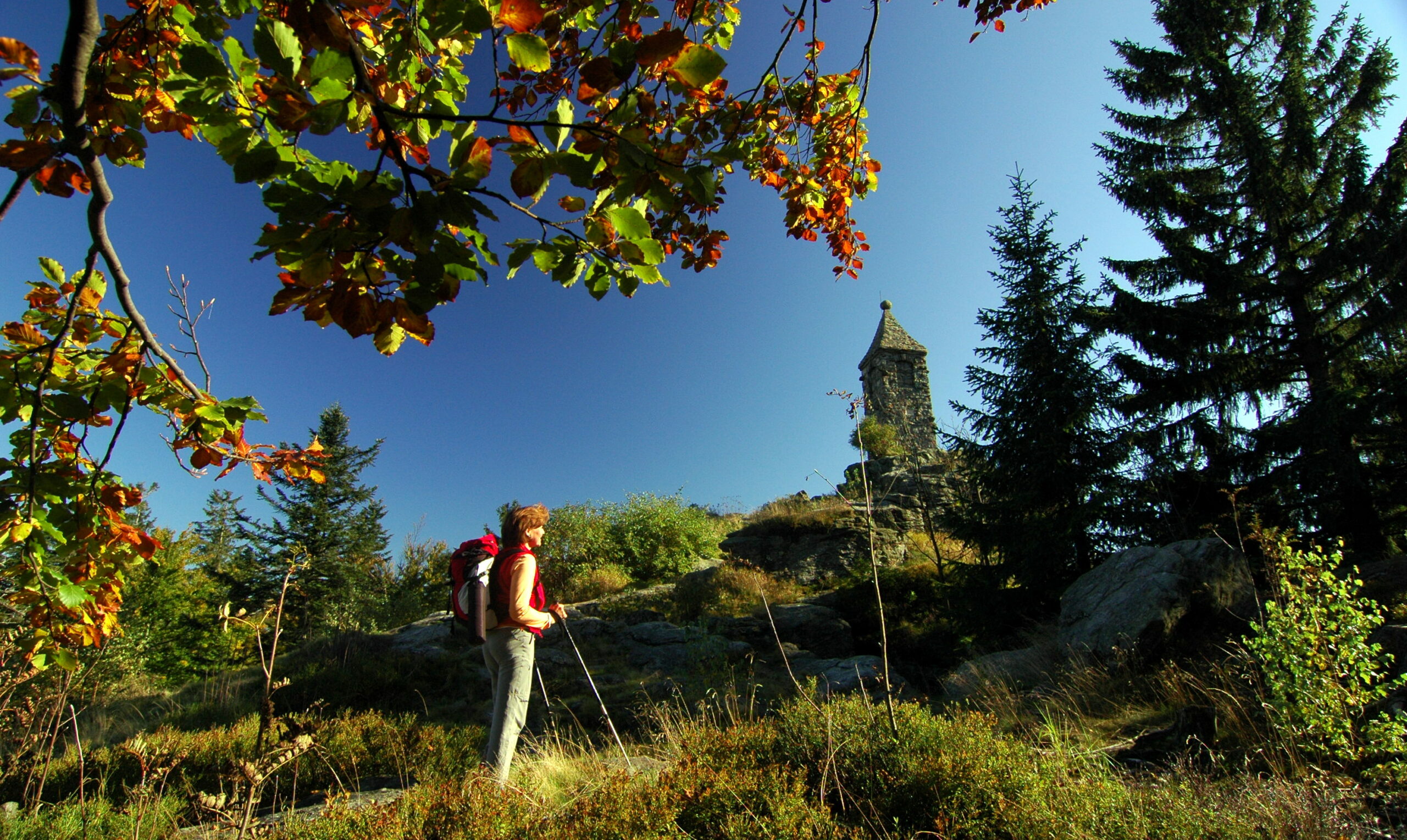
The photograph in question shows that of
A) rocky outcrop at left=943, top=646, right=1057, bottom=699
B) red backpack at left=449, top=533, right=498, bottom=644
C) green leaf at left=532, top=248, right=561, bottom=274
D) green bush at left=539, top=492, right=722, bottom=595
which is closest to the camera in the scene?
green leaf at left=532, top=248, right=561, bottom=274

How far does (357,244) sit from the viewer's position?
0.91 meters

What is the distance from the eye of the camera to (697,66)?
953 millimetres

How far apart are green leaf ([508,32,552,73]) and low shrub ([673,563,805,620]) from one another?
10.2m

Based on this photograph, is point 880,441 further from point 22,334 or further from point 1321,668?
point 22,334

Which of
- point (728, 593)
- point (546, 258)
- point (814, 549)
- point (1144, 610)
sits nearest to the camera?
point (546, 258)

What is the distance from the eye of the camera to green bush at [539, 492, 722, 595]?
47.5ft

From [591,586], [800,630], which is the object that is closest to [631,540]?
[591,586]

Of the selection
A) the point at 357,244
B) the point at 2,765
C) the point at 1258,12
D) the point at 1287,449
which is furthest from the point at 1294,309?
the point at 2,765

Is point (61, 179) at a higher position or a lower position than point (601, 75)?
higher

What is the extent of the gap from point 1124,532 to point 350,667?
10425 mm

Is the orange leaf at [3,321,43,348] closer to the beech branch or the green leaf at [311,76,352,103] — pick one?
the beech branch

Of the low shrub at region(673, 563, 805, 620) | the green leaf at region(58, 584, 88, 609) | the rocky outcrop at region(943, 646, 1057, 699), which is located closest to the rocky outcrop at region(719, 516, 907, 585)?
the low shrub at region(673, 563, 805, 620)

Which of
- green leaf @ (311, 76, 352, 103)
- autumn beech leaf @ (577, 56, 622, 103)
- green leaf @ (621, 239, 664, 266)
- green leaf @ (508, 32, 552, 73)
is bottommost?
green leaf @ (621, 239, 664, 266)

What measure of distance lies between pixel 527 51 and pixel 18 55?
4.10 ft
